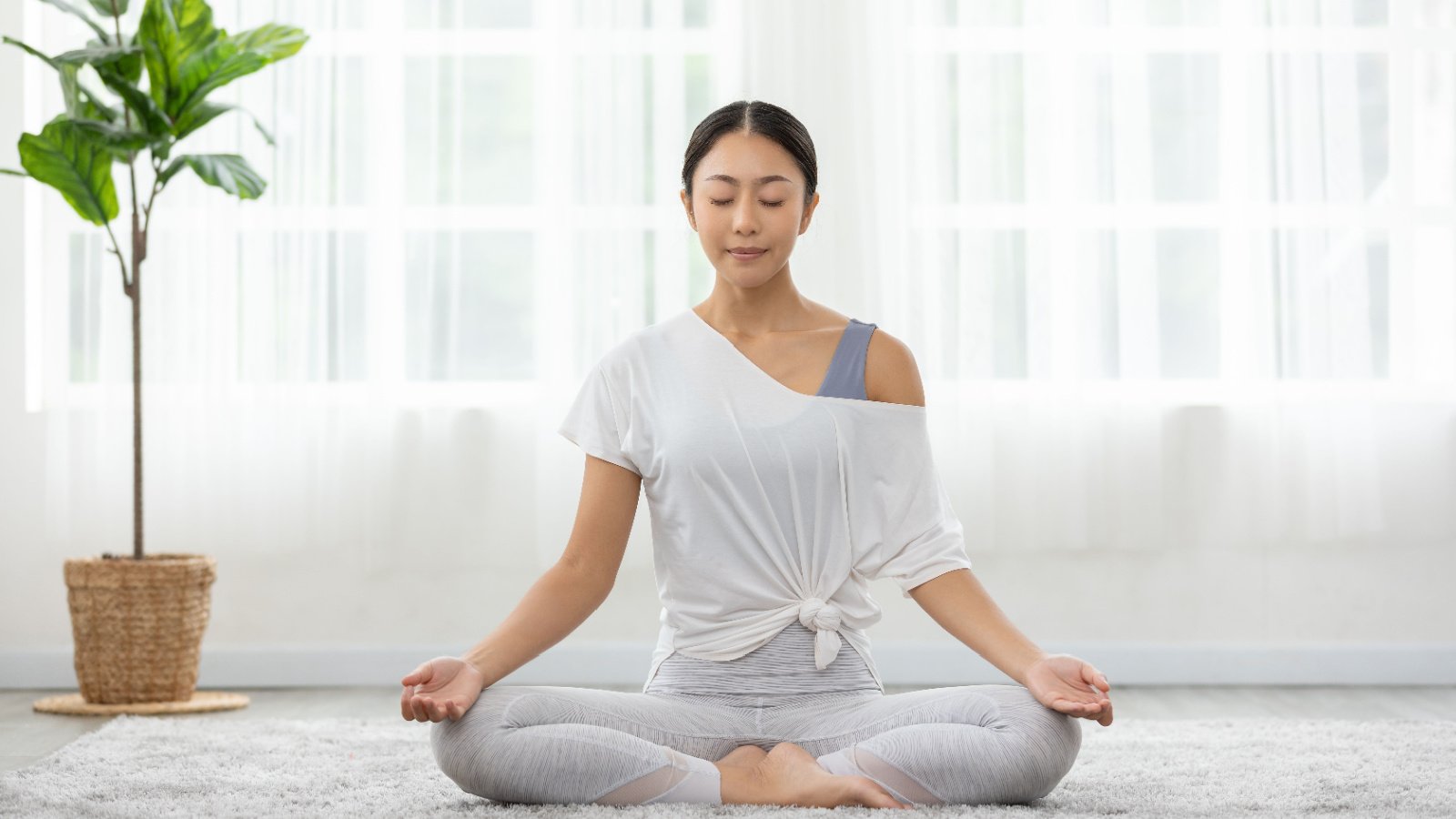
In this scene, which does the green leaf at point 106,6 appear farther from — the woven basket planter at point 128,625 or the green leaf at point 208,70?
the woven basket planter at point 128,625

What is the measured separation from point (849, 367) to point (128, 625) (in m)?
1.80

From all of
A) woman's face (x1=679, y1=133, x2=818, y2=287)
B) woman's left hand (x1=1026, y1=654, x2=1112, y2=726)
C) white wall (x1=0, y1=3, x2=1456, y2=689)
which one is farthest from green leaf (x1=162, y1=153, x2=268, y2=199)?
woman's left hand (x1=1026, y1=654, x2=1112, y2=726)

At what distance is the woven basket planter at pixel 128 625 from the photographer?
2869mm

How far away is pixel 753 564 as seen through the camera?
1.71 meters

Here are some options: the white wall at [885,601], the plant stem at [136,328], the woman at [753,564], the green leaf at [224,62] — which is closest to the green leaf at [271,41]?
the green leaf at [224,62]

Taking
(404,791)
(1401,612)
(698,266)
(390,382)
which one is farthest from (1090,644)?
(404,791)

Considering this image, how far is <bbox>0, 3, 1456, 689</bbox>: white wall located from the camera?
10.9 ft

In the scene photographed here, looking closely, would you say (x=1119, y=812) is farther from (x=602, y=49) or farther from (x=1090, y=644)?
(x=602, y=49)

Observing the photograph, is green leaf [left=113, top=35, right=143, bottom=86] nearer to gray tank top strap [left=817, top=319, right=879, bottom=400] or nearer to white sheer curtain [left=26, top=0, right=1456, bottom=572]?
white sheer curtain [left=26, top=0, right=1456, bottom=572]

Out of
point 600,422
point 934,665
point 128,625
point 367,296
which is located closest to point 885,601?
point 934,665

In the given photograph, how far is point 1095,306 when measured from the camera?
3.34m

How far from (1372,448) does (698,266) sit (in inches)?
63.4

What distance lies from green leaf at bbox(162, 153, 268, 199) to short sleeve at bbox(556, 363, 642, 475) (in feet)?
4.69

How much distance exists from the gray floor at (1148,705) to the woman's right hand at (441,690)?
1123 millimetres
